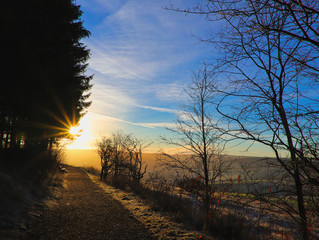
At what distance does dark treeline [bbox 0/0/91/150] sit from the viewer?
8195 mm

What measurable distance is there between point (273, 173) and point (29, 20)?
11391 millimetres

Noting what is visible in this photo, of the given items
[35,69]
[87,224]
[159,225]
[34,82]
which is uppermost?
[35,69]

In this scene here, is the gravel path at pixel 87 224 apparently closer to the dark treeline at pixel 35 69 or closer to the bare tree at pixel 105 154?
the dark treeline at pixel 35 69

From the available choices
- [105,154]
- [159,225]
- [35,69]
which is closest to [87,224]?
[159,225]

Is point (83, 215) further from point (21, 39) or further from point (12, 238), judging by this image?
point (21, 39)

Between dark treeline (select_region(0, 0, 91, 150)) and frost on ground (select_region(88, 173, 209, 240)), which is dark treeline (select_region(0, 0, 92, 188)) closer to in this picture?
dark treeline (select_region(0, 0, 91, 150))

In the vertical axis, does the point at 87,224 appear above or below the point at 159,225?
below

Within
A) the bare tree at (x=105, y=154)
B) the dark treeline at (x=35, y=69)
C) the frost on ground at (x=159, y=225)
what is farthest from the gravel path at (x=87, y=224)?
the bare tree at (x=105, y=154)

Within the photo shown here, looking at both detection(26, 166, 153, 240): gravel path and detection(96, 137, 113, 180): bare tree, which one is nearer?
detection(26, 166, 153, 240): gravel path

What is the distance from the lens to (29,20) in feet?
28.5

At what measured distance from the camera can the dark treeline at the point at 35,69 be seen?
8.20m

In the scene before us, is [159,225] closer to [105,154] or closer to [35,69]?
[35,69]

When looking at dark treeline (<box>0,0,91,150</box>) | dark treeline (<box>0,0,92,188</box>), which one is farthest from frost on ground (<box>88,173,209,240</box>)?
dark treeline (<box>0,0,91,150</box>)

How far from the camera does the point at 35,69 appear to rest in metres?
8.66
